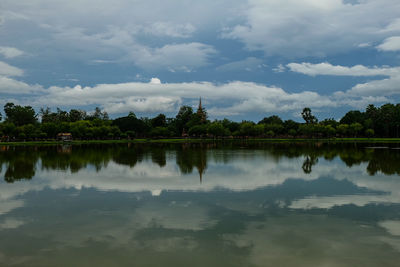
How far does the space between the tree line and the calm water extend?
88.4m

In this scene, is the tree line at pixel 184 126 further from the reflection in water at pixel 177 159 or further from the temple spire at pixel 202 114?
the reflection in water at pixel 177 159

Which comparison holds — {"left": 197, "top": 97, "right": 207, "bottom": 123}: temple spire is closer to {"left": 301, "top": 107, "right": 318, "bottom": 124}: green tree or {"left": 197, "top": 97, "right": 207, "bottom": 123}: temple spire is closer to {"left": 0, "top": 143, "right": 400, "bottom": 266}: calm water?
{"left": 301, "top": 107, "right": 318, "bottom": 124}: green tree

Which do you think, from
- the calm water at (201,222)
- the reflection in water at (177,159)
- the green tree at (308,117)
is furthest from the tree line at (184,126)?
the calm water at (201,222)

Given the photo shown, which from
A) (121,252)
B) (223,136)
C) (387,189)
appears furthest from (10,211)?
(223,136)

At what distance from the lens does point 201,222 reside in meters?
12.2

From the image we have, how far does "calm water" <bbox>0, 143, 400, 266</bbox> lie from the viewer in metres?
9.14

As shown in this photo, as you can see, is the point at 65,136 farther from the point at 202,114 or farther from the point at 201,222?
the point at 201,222

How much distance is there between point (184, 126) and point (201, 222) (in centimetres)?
12143

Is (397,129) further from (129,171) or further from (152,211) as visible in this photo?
(152,211)

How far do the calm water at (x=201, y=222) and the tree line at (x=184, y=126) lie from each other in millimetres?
88393

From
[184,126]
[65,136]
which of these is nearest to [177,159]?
[65,136]

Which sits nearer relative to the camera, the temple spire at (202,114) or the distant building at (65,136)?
the distant building at (65,136)

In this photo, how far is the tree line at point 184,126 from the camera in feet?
341

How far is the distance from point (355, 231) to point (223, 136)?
383 ft
